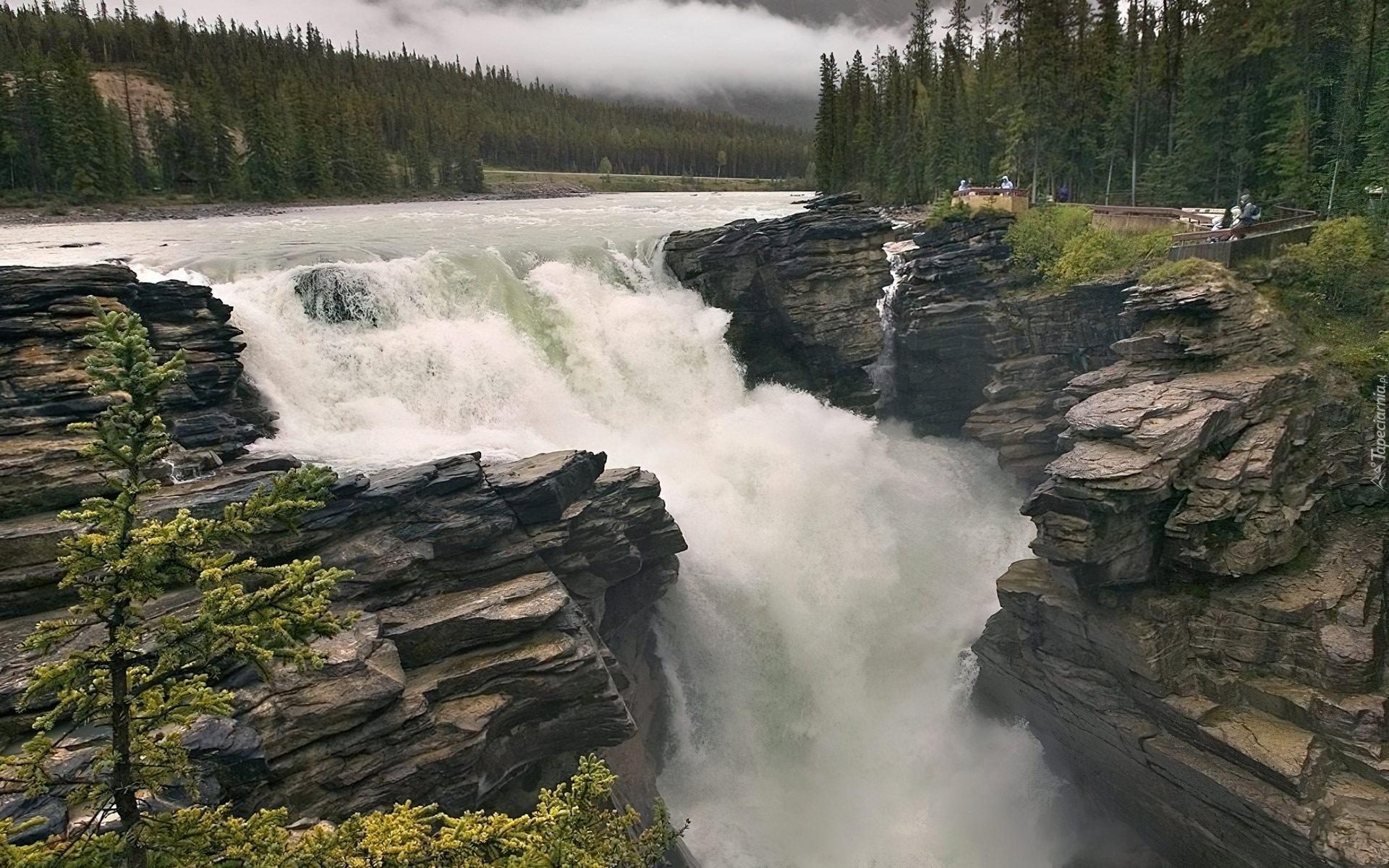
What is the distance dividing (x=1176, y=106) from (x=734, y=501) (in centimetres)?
4160

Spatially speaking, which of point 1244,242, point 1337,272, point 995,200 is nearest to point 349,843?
point 1244,242

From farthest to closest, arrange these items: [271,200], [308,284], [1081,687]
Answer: [271,200], [308,284], [1081,687]

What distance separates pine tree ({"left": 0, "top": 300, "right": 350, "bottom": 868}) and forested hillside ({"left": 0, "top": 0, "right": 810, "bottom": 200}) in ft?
294

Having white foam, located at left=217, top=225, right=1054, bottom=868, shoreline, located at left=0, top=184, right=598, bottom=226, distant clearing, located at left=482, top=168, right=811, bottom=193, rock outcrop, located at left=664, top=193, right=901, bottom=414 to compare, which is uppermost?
distant clearing, located at left=482, top=168, right=811, bottom=193

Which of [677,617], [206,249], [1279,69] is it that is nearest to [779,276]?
[677,617]

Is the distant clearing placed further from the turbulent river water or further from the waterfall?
the turbulent river water

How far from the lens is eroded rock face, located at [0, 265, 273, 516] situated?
17234 mm

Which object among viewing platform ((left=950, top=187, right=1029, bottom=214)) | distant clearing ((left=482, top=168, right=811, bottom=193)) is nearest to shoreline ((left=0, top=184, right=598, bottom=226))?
distant clearing ((left=482, top=168, right=811, bottom=193))

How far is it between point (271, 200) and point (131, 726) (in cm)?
9481

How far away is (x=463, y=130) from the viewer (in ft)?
429

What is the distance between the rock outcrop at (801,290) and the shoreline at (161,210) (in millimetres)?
51576

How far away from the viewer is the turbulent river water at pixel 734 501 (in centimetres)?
2512

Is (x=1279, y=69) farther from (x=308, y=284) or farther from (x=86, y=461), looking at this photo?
(x=86, y=461)

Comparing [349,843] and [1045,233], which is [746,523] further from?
[349,843]
